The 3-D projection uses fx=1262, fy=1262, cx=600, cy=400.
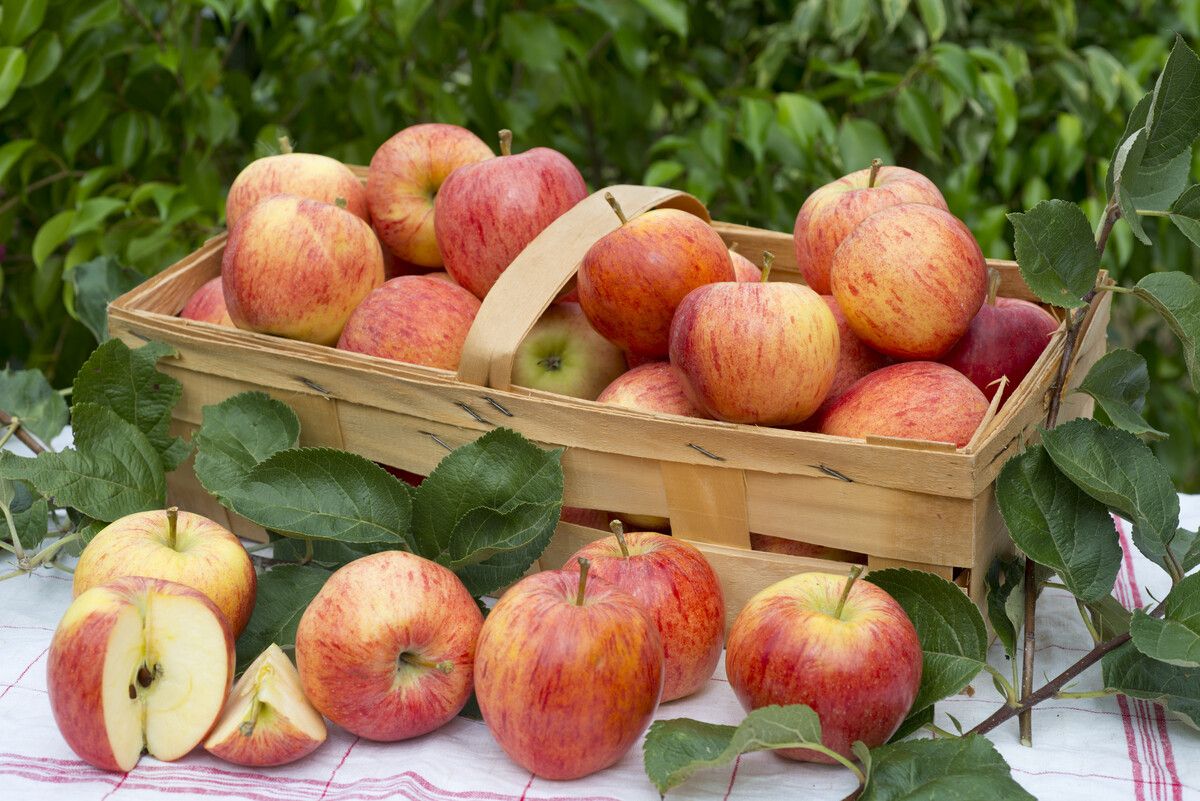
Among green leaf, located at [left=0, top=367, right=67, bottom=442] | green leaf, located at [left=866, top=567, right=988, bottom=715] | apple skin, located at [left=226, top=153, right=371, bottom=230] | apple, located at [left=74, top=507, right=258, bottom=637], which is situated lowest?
green leaf, located at [left=866, top=567, right=988, bottom=715]

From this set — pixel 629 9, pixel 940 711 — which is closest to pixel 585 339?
pixel 940 711

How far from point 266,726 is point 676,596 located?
0.31 meters

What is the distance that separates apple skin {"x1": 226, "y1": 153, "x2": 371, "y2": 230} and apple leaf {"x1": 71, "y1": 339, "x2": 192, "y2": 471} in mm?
229

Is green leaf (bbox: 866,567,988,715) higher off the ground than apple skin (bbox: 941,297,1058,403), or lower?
lower

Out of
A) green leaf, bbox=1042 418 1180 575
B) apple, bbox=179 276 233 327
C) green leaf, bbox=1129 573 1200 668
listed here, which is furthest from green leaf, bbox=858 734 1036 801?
apple, bbox=179 276 233 327

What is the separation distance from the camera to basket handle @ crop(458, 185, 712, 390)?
1.10m

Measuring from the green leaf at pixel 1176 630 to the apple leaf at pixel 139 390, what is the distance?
33.9 inches

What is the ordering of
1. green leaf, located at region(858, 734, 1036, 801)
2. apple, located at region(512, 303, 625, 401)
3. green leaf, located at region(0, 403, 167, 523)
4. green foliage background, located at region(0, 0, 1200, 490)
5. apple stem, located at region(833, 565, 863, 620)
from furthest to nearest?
green foliage background, located at region(0, 0, 1200, 490) → apple, located at region(512, 303, 625, 401) → green leaf, located at region(0, 403, 167, 523) → apple stem, located at region(833, 565, 863, 620) → green leaf, located at region(858, 734, 1036, 801)

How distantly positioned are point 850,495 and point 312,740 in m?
0.45

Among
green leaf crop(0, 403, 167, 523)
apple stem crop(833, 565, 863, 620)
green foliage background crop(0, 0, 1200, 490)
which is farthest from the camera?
green foliage background crop(0, 0, 1200, 490)

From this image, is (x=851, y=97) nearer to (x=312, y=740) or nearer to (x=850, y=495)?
(x=850, y=495)

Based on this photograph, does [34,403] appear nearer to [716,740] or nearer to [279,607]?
[279,607]

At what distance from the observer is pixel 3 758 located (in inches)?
36.5

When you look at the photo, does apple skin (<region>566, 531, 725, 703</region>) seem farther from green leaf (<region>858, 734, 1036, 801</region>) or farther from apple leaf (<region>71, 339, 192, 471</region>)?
apple leaf (<region>71, 339, 192, 471</region>)
